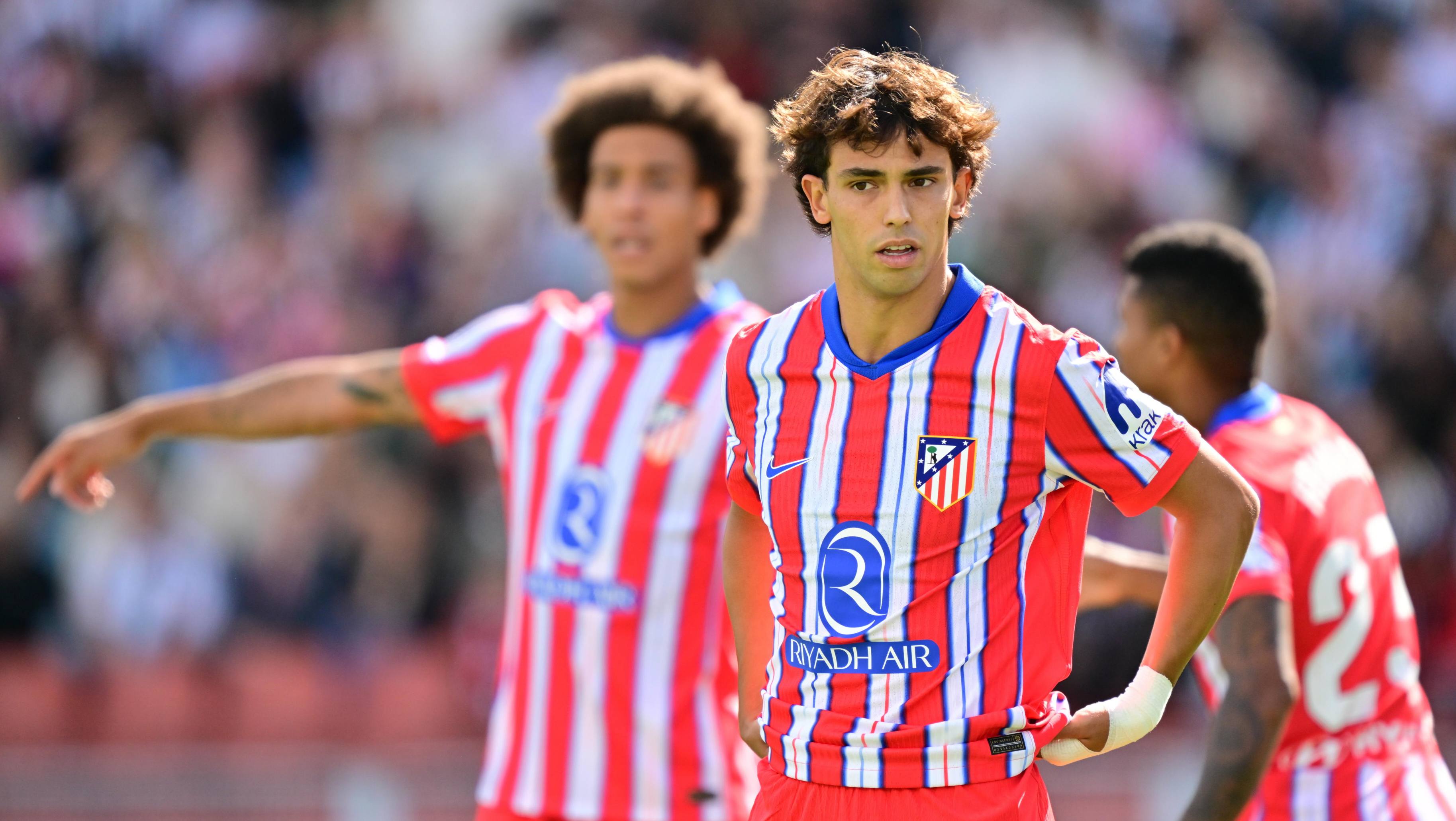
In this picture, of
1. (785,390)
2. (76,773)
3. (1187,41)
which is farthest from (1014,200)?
(785,390)

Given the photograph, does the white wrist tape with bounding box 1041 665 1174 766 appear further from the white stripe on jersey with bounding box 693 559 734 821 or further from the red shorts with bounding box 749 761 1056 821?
the white stripe on jersey with bounding box 693 559 734 821

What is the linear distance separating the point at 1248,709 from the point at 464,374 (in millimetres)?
2219

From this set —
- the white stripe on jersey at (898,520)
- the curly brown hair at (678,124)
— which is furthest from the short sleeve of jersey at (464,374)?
the white stripe on jersey at (898,520)

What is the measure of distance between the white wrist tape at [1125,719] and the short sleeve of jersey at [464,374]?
2.09 meters

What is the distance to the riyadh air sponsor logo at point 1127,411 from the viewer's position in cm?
→ 276

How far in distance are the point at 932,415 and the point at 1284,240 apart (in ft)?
22.2

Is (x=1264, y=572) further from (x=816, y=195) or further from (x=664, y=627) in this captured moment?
(x=664, y=627)

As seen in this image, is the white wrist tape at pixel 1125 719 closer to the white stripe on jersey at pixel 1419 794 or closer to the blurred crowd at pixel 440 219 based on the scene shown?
the white stripe on jersey at pixel 1419 794

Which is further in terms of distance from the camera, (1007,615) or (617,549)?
(617,549)

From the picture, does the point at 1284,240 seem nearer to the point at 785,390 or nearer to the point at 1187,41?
the point at 1187,41

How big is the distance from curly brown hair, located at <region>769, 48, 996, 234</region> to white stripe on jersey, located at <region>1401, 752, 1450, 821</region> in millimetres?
1795

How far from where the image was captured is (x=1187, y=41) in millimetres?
9367

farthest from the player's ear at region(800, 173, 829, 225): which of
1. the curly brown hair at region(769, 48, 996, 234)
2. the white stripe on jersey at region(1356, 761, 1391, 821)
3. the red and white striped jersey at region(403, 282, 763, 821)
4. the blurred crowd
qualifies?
the blurred crowd

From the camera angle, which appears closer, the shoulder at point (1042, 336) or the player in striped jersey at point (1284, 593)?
the shoulder at point (1042, 336)
